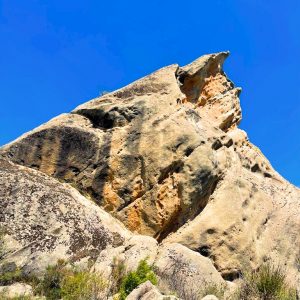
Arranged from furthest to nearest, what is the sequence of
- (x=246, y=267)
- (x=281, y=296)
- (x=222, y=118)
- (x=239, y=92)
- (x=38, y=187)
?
(x=239, y=92) → (x=222, y=118) → (x=246, y=267) → (x=38, y=187) → (x=281, y=296)

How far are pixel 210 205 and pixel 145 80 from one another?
7.98m

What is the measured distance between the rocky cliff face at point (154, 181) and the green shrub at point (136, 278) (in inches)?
115

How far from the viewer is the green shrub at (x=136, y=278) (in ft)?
48.8

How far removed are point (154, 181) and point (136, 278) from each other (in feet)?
24.2

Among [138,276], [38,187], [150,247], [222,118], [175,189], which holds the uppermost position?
[222,118]

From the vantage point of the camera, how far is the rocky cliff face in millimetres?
20516

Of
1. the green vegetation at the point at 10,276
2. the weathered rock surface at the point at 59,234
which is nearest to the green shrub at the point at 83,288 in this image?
the weathered rock surface at the point at 59,234

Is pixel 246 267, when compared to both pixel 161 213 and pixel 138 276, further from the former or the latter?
pixel 138 276

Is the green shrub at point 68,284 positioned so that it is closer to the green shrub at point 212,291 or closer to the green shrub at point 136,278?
the green shrub at point 136,278

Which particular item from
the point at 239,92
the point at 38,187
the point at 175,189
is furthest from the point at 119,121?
the point at 239,92

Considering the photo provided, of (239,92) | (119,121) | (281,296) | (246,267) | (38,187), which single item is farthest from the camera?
(239,92)

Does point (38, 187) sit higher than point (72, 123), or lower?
lower

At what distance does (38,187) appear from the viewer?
1975cm

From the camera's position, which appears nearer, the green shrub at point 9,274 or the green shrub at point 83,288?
the green shrub at point 83,288
